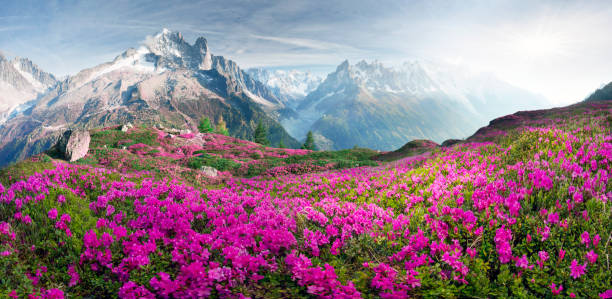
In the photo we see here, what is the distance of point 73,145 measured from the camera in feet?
66.9

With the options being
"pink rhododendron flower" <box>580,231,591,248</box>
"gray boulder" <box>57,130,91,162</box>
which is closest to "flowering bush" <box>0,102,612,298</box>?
"pink rhododendron flower" <box>580,231,591,248</box>

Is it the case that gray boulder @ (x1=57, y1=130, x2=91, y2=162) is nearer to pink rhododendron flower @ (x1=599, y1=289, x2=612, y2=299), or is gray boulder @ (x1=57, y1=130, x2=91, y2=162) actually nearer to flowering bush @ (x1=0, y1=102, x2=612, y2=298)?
flowering bush @ (x1=0, y1=102, x2=612, y2=298)

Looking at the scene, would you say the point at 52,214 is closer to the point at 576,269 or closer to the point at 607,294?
the point at 576,269

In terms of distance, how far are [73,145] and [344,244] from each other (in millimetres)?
25908

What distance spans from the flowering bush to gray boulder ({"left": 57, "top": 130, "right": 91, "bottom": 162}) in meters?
18.6

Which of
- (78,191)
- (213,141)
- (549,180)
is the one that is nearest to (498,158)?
(549,180)

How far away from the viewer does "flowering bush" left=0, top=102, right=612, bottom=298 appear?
3078 mm

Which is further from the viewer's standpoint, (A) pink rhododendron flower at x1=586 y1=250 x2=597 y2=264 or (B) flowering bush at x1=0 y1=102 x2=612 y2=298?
(B) flowering bush at x1=0 y1=102 x2=612 y2=298

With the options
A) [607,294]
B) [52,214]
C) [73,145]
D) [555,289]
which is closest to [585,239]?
[607,294]

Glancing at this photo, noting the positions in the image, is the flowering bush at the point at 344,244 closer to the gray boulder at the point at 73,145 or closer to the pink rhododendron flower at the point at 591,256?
the pink rhododendron flower at the point at 591,256

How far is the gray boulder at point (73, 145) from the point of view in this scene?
19938 mm

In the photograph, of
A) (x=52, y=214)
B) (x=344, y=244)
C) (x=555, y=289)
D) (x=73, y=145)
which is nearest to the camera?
(x=555, y=289)

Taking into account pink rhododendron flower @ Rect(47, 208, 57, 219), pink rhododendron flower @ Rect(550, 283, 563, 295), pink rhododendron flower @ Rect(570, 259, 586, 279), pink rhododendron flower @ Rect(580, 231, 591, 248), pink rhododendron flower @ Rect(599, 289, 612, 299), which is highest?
pink rhododendron flower @ Rect(580, 231, 591, 248)

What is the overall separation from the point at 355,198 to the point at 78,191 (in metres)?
7.65
